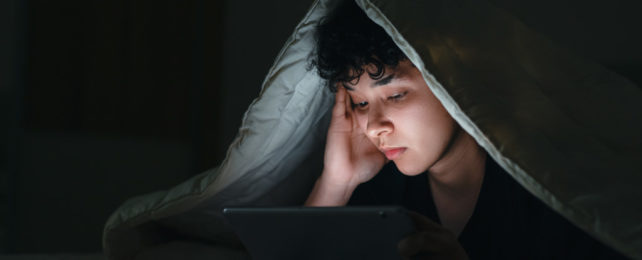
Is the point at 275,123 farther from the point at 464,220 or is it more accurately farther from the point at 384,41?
the point at 464,220

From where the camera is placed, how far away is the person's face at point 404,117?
1.02 meters

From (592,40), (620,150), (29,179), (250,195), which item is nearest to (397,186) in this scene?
(250,195)

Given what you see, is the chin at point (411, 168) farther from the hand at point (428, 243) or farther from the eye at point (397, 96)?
the hand at point (428, 243)

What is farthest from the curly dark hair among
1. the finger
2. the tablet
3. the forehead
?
the tablet

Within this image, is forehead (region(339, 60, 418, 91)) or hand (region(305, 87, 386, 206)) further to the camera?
hand (region(305, 87, 386, 206))

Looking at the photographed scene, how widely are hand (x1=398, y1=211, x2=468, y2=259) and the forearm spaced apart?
0.50 metres

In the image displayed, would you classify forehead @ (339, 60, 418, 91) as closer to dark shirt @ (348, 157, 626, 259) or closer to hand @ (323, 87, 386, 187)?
hand @ (323, 87, 386, 187)

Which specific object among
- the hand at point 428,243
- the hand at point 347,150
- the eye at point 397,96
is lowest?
the hand at point 347,150

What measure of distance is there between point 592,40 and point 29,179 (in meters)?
1.98

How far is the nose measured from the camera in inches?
39.9

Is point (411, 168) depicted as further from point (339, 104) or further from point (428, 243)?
point (428, 243)

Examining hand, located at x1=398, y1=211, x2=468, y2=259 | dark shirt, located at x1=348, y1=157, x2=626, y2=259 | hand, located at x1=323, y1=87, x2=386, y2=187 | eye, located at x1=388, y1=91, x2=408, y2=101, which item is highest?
eye, located at x1=388, y1=91, x2=408, y2=101

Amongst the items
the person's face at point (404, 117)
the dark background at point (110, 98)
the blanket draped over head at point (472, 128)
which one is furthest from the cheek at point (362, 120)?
the dark background at point (110, 98)

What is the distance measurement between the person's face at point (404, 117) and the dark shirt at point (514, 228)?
0.12 meters
